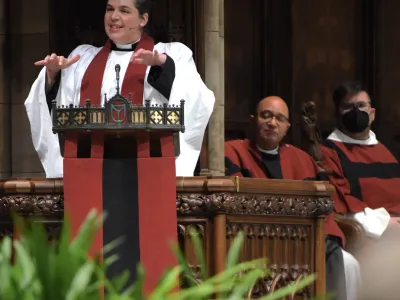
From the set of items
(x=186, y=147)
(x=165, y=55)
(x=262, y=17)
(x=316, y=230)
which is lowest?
(x=316, y=230)

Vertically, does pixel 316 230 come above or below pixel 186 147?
Result: below

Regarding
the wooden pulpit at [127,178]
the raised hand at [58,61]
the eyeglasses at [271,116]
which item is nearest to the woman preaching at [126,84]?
the raised hand at [58,61]

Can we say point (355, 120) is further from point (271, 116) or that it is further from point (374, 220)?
point (271, 116)

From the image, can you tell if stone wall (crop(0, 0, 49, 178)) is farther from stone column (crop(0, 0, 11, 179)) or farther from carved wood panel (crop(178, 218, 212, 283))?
carved wood panel (crop(178, 218, 212, 283))

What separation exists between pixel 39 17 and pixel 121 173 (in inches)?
149

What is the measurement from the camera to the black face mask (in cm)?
A: 820

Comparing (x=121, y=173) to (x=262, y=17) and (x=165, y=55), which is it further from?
(x=262, y=17)

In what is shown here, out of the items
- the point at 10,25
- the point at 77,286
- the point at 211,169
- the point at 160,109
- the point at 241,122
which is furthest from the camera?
the point at 241,122

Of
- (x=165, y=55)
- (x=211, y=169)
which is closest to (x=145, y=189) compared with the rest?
(x=165, y=55)

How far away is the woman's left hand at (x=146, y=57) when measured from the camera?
5301mm

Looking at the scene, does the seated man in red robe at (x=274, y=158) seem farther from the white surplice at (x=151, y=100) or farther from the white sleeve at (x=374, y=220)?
the white surplice at (x=151, y=100)

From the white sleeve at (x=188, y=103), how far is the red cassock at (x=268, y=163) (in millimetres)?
1469

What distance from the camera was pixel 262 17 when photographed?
998 cm

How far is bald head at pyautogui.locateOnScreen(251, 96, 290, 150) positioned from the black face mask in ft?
3.00
